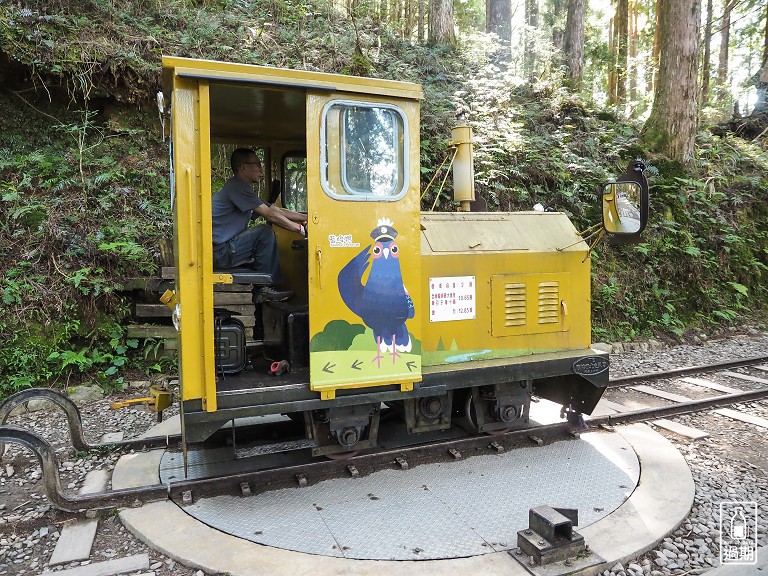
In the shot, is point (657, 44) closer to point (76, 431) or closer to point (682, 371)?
point (682, 371)

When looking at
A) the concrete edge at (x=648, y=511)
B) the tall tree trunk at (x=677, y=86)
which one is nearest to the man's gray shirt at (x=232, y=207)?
the concrete edge at (x=648, y=511)

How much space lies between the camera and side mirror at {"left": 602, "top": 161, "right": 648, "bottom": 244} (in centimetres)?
413

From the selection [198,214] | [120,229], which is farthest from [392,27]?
[198,214]

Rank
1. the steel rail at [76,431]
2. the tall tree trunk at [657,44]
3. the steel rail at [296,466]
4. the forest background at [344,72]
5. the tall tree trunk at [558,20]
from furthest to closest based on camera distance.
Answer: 1. the tall tree trunk at [558,20]
2. the tall tree trunk at [657,44]
3. the forest background at [344,72]
4. the steel rail at [76,431]
5. the steel rail at [296,466]

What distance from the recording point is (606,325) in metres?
9.20

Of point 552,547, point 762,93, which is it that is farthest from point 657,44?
point 552,547

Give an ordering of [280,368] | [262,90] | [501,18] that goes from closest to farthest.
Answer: [262,90], [280,368], [501,18]

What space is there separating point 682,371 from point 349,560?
567cm

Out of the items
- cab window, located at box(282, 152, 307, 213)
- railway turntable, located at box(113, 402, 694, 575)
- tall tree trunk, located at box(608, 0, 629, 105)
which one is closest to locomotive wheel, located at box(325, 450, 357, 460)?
railway turntable, located at box(113, 402, 694, 575)

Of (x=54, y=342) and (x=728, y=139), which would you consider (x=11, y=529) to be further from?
(x=728, y=139)

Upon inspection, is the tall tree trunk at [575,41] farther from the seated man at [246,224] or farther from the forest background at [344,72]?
the seated man at [246,224]

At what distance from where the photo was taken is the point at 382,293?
3807 mm

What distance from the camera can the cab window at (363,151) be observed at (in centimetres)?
366

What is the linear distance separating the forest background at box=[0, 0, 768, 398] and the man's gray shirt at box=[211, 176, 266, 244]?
3025 millimetres
